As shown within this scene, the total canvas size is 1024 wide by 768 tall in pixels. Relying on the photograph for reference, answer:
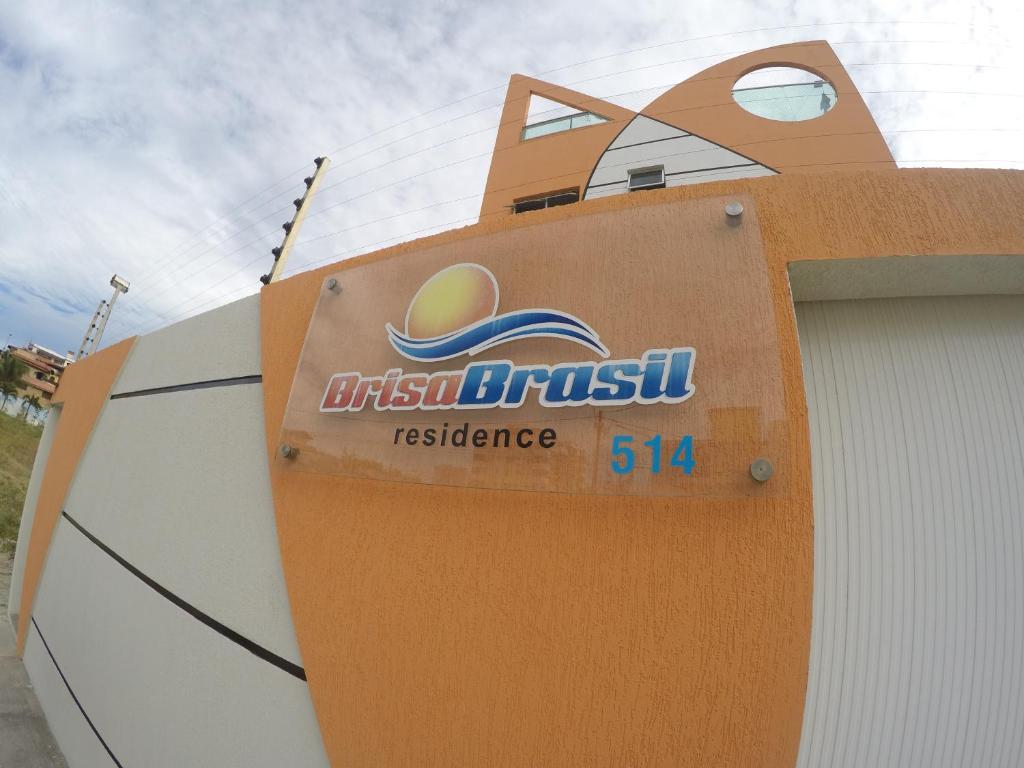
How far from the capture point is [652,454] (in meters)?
1.46

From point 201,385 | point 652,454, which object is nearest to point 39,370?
point 201,385

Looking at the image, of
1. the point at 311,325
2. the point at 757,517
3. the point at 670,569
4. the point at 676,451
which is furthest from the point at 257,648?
the point at 757,517

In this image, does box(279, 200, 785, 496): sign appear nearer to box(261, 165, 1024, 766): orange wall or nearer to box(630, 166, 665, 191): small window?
box(261, 165, 1024, 766): orange wall

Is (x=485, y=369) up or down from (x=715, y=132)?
down

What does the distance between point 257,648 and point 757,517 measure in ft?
8.36

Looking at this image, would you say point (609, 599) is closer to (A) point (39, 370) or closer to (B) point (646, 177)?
(B) point (646, 177)

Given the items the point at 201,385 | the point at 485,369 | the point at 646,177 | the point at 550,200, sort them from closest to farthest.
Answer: the point at 485,369
the point at 201,385
the point at 646,177
the point at 550,200

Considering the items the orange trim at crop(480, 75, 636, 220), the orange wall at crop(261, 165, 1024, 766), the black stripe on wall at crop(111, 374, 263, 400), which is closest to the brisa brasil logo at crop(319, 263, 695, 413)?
the orange wall at crop(261, 165, 1024, 766)

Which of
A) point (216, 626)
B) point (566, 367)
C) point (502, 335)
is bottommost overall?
point (216, 626)

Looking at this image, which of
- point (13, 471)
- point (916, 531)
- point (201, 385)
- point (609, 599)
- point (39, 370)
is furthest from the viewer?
point (39, 370)

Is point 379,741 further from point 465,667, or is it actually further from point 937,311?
point 937,311

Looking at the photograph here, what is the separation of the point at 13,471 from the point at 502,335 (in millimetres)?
24051

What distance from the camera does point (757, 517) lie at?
132 cm

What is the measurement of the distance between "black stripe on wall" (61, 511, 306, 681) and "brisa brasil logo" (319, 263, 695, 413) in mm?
1289
